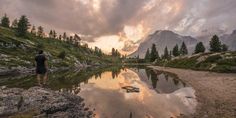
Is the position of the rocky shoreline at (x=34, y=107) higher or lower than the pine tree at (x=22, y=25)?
lower

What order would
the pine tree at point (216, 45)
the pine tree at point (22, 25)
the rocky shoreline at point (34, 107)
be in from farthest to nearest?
the pine tree at point (22, 25) → the pine tree at point (216, 45) → the rocky shoreline at point (34, 107)

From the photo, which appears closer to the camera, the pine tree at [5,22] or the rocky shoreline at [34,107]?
the rocky shoreline at [34,107]

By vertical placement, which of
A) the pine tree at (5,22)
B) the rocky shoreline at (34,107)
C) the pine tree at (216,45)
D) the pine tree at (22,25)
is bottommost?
the rocky shoreline at (34,107)

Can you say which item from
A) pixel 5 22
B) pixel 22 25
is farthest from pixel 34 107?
pixel 5 22

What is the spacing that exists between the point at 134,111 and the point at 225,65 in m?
50.1

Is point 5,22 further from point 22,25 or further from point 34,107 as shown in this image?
point 34,107

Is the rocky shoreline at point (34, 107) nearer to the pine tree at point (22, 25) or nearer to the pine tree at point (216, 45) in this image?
the pine tree at point (216, 45)

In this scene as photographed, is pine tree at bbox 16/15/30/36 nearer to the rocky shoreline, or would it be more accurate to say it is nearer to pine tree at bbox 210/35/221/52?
pine tree at bbox 210/35/221/52

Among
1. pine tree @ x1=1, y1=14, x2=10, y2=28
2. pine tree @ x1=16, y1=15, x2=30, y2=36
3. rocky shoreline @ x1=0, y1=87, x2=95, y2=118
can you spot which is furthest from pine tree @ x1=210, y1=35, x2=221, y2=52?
pine tree @ x1=1, y1=14, x2=10, y2=28

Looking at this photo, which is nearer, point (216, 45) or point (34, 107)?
point (34, 107)

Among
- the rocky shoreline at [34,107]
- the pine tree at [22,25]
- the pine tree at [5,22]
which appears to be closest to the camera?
the rocky shoreline at [34,107]

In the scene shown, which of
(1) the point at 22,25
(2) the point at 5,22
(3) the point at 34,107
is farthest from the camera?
(2) the point at 5,22

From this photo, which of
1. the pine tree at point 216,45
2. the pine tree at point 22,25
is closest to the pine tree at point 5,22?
the pine tree at point 22,25

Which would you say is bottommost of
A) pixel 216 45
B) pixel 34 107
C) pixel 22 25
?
pixel 34 107
